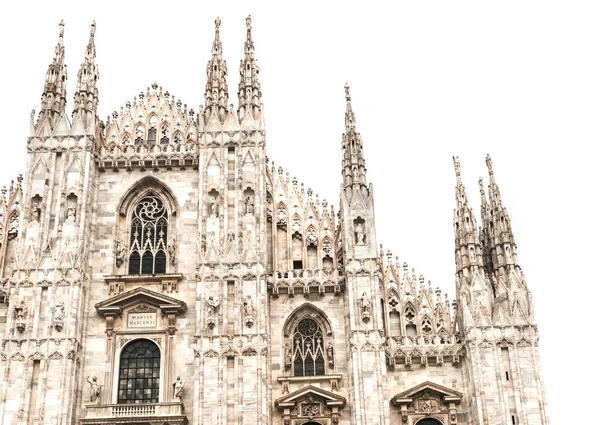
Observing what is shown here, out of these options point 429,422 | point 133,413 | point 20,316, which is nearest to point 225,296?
point 133,413

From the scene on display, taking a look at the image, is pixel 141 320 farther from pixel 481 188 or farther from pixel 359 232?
pixel 481 188

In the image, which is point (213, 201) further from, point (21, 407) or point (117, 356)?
point (21, 407)

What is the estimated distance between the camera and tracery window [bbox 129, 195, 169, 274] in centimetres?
3123

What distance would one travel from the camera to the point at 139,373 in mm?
29250

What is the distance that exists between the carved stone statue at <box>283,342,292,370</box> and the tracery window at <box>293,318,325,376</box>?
18 centimetres

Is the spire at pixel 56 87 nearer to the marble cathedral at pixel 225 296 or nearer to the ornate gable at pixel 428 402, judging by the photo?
the marble cathedral at pixel 225 296

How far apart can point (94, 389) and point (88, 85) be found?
11998 millimetres

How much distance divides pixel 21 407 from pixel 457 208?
1652cm

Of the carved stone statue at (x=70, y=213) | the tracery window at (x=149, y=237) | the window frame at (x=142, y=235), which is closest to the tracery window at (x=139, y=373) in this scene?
the window frame at (x=142, y=235)

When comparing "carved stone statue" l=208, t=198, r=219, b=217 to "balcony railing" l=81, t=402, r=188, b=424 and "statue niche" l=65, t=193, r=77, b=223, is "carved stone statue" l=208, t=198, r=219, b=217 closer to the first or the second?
"statue niche" l=65, t=193, r=77, b=223

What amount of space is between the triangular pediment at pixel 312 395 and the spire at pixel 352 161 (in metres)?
7.19

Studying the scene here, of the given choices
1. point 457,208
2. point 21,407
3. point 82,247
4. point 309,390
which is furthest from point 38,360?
point 457,208

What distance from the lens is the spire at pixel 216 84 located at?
33.2 m

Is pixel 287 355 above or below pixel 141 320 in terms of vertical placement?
below
